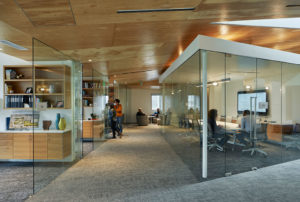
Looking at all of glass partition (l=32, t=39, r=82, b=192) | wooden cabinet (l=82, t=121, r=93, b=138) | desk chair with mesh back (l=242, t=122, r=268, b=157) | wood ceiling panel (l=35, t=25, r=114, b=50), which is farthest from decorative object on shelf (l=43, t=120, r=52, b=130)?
wooden cabinet (l=82, t=121, r=93, b=138)

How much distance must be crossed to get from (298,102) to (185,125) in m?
3.28

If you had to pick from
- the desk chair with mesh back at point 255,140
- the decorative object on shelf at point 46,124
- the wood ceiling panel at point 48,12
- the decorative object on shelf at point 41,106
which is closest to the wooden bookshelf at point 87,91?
the decorative object on shelf at point 46,124

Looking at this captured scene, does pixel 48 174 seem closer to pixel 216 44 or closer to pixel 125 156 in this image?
pixel 125 156

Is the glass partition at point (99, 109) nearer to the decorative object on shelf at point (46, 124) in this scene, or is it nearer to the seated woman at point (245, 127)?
the decorative object on shelf at point (46, 124)

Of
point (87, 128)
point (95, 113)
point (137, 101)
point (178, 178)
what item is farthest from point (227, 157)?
point (137, 101)

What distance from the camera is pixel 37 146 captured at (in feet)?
13.6

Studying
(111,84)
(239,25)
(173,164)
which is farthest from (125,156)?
(111,84)

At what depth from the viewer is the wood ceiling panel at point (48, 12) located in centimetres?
319

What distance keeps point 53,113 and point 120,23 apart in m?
2.34

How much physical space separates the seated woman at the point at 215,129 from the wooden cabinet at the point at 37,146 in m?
3.29

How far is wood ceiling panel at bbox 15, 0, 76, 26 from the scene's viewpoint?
10.5 feet

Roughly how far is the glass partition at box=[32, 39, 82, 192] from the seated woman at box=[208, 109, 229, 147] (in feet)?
10.8

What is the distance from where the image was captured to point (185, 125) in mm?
6531

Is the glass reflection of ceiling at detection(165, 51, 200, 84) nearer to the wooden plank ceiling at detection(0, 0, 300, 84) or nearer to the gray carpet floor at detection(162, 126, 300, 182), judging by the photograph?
the wooden plank ceiling at detection(0, 0, 300, 84)
